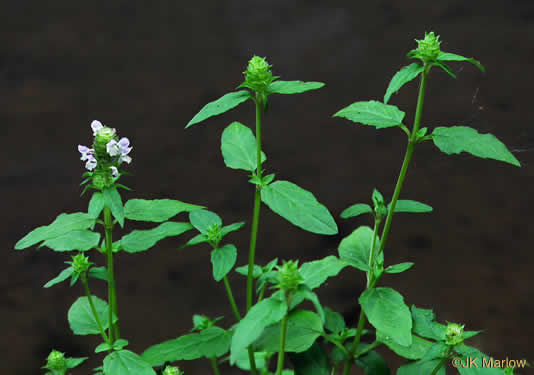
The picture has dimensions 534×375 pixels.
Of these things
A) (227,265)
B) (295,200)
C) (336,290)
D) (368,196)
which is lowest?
(336,290)

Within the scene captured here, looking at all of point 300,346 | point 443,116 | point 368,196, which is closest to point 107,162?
point 300,346

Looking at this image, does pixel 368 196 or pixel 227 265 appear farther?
pixel 368 196

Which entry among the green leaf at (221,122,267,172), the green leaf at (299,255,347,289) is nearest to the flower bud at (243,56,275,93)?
the green leaf at (221,122,267,172)

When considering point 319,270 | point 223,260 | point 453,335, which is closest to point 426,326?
point 453,335

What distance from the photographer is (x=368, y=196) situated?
146 cm

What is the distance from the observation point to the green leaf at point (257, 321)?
0.61 m

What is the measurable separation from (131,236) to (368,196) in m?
0.77

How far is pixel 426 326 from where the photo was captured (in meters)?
0.78

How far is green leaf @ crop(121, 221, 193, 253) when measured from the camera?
77cm

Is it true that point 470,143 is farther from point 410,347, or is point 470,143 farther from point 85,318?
point 85,318

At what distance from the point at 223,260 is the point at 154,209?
4.3 inches

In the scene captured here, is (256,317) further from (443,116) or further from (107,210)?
(443,116)

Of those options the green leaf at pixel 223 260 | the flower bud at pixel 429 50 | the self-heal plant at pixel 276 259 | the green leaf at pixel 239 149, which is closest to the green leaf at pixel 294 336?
the self-heal plant at pixel 276 259

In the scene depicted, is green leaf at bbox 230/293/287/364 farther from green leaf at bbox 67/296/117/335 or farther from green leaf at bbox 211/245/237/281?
green leaf at bbox 67/296/117/335
